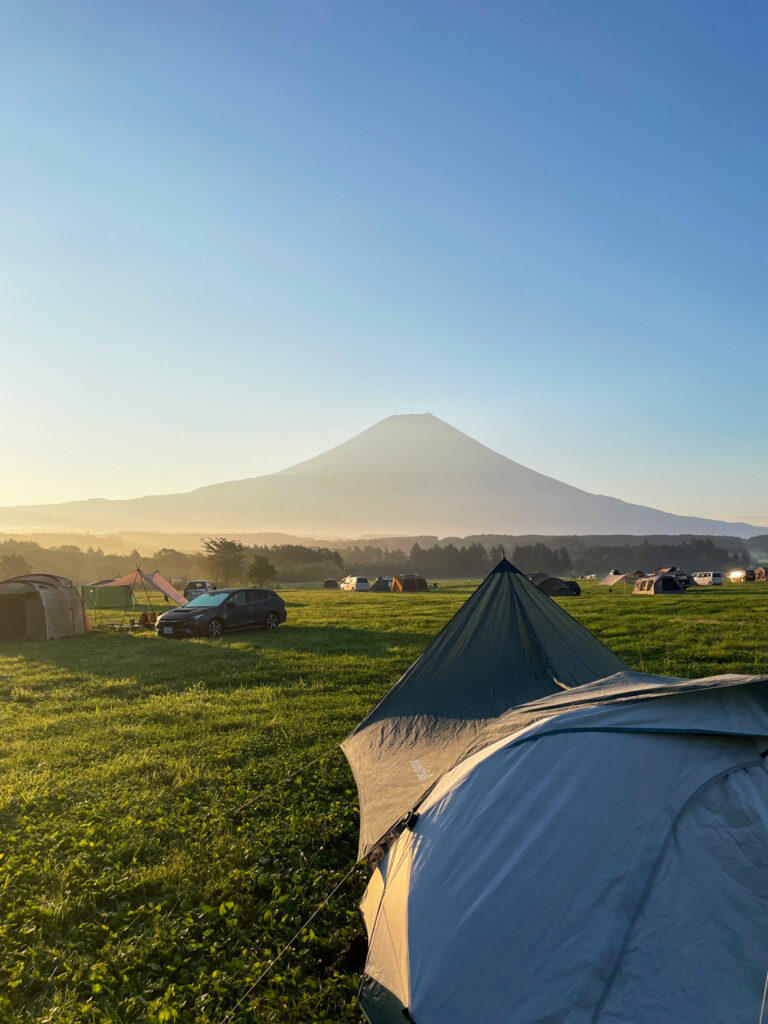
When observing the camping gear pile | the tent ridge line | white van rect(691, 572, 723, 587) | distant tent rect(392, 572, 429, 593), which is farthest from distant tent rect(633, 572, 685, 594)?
the tent ridge line

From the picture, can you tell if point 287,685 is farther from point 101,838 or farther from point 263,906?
point 263,906

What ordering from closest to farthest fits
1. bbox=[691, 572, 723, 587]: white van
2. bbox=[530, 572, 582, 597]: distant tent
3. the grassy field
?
the grassy field
bbox=[530, 572, 582, 597]: distant tent
bbox=[691, 572, 723, 587]: white van

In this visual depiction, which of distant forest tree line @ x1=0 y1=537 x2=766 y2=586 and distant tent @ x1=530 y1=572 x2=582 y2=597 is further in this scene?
distant forest tree line @ x1=0 y1=537 x2=766 y2=586

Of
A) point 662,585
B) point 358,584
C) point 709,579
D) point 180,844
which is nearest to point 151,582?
point 180,844

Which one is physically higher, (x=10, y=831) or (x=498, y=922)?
(x=498, y=922)

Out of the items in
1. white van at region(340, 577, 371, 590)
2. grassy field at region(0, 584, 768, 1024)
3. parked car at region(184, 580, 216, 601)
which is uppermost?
grassy field at region(0, 584, 768, 1024)

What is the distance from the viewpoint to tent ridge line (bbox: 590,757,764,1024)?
2631 millimetres

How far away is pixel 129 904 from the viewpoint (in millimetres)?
4762

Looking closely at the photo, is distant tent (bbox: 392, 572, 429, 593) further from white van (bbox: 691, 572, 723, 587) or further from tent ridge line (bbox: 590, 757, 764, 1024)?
tent ridge line (bbox: 590, 757, 764, 1024)

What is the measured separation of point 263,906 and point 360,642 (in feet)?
40.5

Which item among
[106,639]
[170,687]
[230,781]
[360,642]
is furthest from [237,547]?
[230,781]

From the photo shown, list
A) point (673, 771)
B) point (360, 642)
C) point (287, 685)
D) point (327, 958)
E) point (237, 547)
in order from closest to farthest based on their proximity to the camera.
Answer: point (673, 771), point (327, 958), point (287, 685), point (360, 642), point (237, 547)

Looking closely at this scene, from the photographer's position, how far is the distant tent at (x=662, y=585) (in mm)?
39688

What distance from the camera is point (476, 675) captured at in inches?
252
